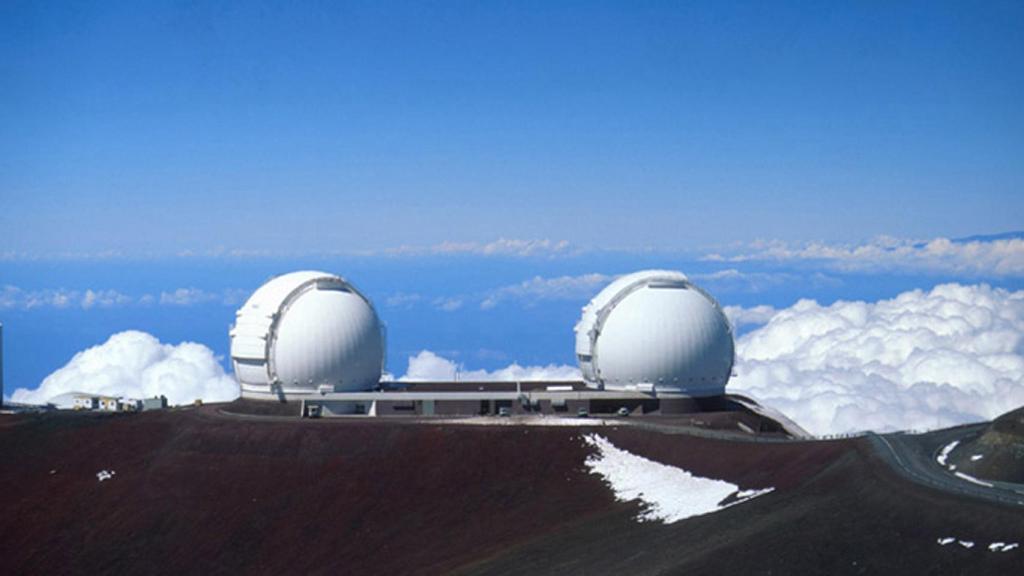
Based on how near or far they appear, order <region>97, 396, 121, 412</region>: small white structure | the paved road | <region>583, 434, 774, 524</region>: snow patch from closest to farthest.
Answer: the paved road → <region>583, 434, 774, 524</region>: snow patch → <region>97, 396, 121, 412</region>: small white structure

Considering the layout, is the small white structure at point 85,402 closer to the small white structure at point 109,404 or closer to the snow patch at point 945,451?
the small white structure at point 109,404

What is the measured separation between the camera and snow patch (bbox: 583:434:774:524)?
47.2 m

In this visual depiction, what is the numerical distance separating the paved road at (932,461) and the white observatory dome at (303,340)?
101 ft

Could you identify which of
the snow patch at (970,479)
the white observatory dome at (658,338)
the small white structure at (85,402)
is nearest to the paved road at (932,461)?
the snow patch at (970,479)

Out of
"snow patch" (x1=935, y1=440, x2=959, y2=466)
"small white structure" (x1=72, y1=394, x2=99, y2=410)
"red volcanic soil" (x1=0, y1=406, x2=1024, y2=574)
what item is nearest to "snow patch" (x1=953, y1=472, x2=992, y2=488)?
"snow patch" (x1=935, y1=440, x2=959, y2=466)

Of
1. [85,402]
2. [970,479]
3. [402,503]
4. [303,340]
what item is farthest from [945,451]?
[85,402]

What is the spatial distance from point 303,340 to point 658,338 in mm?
20280

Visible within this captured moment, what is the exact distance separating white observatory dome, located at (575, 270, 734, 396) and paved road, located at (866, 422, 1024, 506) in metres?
16.0

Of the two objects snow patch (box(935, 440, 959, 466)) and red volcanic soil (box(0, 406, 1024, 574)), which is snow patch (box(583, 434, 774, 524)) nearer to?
red volcanic soil (box(0, 406, 1024, 574))

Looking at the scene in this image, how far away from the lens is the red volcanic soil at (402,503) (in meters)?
39.6

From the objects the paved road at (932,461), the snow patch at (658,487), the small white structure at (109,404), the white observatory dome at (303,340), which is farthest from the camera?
the small white structure at (109,404)

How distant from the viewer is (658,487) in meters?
51.9

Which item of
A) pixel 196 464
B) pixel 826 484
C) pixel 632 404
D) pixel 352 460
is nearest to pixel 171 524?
pixel 196 464

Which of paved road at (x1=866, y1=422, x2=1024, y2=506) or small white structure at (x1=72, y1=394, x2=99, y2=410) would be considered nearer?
paved road at (x1=866, y1=422, x2=1024, y2=506)
